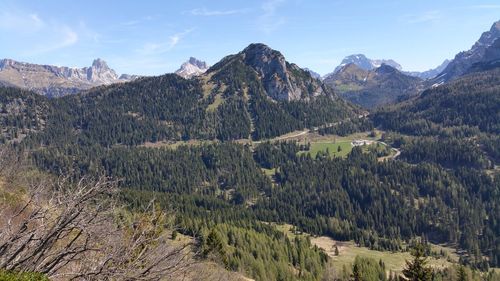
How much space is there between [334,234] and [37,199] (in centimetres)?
19041

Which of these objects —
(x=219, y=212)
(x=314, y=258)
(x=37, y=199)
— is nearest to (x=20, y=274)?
(x=37, y=199)

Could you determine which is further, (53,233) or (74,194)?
(74,194)

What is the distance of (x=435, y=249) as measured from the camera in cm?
19825

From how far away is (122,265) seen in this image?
1680cm

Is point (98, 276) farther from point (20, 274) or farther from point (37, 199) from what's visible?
point (37, 199)

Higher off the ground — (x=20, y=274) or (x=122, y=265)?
(x=20, y=274)

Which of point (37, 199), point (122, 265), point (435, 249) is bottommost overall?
point (435, 249)

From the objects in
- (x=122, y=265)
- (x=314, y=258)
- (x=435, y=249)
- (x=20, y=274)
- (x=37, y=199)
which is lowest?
(x=435, y=249)

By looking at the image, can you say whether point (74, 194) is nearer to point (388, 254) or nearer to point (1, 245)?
point (1, 245)

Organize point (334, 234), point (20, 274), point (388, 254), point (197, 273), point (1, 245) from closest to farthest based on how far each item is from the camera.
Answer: point (20, 274), point (1, 245), point (197, 273), point (388, 254), point (334, 234)

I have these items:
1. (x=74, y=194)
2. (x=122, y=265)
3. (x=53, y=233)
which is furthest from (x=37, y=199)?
(x=122, y=265)

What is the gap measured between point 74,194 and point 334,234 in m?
191

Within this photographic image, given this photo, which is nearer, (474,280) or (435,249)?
(474,280)

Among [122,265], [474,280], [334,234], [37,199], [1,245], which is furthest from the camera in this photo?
[334,234]
